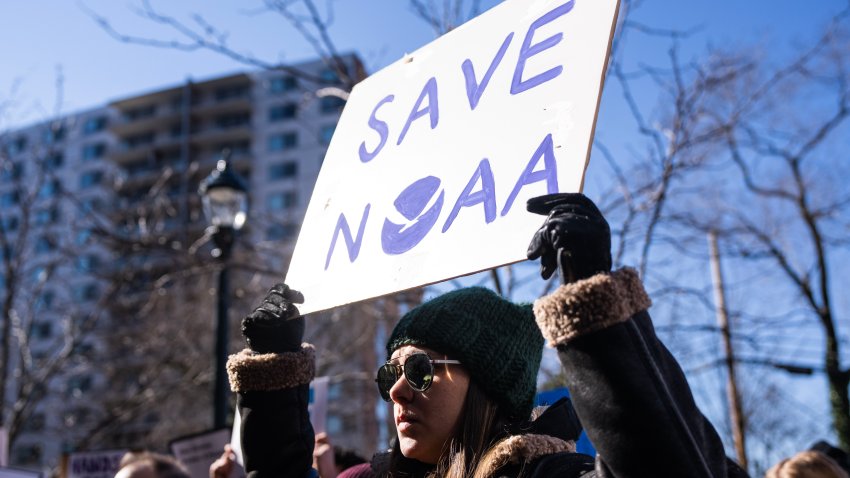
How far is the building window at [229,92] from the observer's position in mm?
58219

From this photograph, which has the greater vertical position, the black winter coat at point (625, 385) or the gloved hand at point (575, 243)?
the gloved hand at point (575, 243)

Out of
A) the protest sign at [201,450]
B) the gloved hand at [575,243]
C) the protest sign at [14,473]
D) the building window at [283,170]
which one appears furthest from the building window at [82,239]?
the building window at [283,170]

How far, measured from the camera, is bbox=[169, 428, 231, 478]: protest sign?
4.60 metres

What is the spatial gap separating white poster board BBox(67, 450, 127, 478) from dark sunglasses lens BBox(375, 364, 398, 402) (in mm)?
4410

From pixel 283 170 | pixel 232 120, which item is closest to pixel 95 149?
pixel 232 120

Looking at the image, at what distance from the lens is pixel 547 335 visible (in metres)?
1.44

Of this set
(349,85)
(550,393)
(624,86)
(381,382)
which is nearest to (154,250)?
(349,85)

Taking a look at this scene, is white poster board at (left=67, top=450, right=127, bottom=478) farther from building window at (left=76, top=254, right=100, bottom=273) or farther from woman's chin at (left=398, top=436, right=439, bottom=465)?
building window at (left=76, top=254, right=100, bottom=273)

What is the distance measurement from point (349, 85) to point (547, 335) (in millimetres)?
4968

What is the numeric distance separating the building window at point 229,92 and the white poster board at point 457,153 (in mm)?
57817

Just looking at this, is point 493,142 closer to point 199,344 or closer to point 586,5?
point 586,5

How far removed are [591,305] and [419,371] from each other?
75cm

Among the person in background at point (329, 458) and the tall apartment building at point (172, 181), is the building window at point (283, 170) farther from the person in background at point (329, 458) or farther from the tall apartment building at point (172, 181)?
the person in background at point (329, 458)

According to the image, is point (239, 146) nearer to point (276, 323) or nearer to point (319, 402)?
Answer: point (319, 402)
